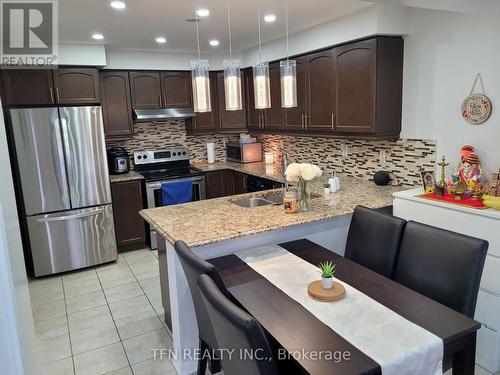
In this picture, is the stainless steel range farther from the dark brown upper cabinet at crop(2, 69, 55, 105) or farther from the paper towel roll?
the dark brown upper cabinet at crop(2, 69, 55, 105)

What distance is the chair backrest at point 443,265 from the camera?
171 centimetres

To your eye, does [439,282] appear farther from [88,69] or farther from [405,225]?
[88,69]

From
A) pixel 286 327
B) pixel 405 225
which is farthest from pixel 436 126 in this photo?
pixel 286 327

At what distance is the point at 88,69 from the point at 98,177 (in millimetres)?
1214

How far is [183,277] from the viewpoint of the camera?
2.29m

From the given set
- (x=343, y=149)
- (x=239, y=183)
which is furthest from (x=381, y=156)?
(x=239, y=183)

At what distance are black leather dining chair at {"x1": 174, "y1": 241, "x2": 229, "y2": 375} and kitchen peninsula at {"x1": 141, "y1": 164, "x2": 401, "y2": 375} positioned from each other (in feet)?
0.78

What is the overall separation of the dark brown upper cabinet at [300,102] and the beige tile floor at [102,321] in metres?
2.23

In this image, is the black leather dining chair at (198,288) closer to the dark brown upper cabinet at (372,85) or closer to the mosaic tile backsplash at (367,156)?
the dark brown upper cabinet at (372,85)

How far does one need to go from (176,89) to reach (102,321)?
3.02 m

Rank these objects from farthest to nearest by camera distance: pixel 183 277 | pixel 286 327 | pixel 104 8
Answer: pixel 104 8, pixel 183 277, pixel 286 327

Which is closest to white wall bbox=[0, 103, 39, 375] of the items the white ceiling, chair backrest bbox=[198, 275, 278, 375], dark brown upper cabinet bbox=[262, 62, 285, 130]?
chair backrest bbox=[198, 275, 278, 375]

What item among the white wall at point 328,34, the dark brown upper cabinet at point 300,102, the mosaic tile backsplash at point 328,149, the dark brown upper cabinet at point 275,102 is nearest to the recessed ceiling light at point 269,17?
the white wall at point 328,34

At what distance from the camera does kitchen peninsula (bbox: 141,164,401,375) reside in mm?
2279
